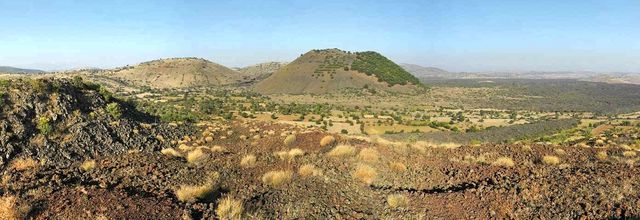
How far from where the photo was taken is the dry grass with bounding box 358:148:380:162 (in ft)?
56.3

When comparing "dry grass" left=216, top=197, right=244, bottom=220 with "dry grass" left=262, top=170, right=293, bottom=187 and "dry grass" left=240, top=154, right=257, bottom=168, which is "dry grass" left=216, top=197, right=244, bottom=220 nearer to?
"dry grass" left=262, top=170, right=293, bottom=187

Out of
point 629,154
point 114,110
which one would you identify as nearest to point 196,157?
point 114,110

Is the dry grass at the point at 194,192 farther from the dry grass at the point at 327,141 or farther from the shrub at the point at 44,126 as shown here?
the shrub at the point at 44,126

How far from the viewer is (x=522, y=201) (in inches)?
479

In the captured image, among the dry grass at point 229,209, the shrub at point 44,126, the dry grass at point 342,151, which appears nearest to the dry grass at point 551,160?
the dry grass at point 342,151

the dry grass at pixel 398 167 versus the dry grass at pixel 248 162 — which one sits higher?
the dry grass at pixel 248 162

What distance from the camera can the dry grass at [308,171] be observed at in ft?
47.8

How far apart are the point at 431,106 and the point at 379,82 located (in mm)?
41850

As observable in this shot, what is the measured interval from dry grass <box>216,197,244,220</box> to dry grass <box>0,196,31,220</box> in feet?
13.4

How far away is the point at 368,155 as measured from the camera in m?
17.4

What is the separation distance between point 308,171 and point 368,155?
11.7 feet

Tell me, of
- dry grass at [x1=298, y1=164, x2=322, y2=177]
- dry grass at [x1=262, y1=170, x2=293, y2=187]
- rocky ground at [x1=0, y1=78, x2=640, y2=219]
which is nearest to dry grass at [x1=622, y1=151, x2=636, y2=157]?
rocky ground at [x1=0, y1=78, x2=640, y2=219]

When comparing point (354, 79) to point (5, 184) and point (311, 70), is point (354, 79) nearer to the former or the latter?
point (311, 70)

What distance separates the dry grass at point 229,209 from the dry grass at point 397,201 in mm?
4086
